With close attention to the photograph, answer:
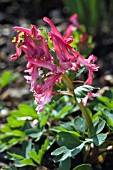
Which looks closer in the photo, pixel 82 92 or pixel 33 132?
pixel 82 92

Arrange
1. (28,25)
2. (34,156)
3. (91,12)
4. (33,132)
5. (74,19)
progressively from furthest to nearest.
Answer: (28,25)
(91,12)
(74,19)
(33,132)
(34,156)

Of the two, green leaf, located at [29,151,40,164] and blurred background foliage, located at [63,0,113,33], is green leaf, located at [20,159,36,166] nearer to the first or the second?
green leaf, located at [29,151,40,164]

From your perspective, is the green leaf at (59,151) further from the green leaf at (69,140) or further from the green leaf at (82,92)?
the green leaf at (82,92)

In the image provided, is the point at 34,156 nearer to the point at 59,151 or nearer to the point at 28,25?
the point at 59,151

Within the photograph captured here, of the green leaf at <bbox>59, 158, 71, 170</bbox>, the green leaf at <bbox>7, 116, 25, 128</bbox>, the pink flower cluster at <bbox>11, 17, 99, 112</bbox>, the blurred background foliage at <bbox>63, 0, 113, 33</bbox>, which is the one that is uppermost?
the blurred background foliage at <bbox>63, 0, 113, 33</bbox>

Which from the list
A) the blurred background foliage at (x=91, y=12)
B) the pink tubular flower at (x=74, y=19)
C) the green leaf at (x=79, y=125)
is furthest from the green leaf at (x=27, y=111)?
the blurred background foliage at (x=91, y=12)

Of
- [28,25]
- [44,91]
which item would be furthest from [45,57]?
[28,25]

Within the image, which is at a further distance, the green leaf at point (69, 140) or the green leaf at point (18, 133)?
the green leaf at point (18, 133)

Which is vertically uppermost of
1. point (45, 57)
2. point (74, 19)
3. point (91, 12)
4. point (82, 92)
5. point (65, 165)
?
point (91, 12)

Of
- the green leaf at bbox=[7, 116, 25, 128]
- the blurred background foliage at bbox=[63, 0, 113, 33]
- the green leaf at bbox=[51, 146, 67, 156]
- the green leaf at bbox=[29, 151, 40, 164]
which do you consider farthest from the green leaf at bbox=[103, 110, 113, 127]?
the blurred background foliage at bbox=[63, 0, 113, 33]

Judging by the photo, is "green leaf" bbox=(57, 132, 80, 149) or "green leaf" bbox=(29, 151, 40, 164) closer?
"green leaf" bbox=(57, 132, 80, 149)

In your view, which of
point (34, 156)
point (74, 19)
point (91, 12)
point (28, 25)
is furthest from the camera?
point (28, 25)
